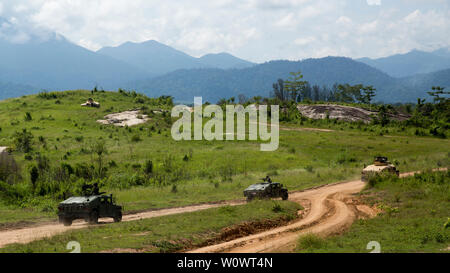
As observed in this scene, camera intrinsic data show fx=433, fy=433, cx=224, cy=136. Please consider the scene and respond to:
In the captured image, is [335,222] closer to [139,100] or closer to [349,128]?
[349,128]

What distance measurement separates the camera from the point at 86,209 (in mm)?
22375

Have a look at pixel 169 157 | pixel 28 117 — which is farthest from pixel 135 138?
pixel 28 117

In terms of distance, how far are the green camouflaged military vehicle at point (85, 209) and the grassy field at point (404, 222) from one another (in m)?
11.6

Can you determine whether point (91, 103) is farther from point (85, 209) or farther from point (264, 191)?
point (85, 209)

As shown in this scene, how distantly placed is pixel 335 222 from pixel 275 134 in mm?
47431

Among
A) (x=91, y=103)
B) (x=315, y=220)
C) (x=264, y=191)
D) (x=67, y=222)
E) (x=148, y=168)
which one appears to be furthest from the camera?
(x=91, y=103)

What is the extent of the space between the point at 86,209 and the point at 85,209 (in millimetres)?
52

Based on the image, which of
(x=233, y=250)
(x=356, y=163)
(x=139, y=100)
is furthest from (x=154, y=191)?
(x=139, y=100)

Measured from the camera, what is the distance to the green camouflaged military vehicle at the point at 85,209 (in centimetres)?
2233

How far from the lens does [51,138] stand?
196 feet

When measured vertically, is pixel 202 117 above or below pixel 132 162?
above

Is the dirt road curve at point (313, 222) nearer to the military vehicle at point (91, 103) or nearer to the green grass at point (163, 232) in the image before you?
the green grass at point (163, 232)

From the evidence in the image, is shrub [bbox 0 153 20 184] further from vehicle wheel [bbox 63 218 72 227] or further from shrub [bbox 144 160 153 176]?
vehicle wheel [bbox 63 218 72 227]

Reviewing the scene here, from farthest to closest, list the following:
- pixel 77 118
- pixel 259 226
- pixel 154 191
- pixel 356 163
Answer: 1. pixel 77 118
2. pixel 356 163
3. pixel 154 191
4. pixel 259 226
